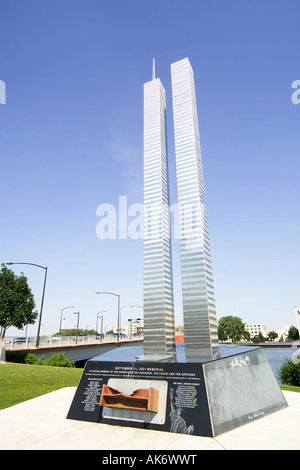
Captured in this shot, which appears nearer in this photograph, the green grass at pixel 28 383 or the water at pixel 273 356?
the water at pixel 273 356

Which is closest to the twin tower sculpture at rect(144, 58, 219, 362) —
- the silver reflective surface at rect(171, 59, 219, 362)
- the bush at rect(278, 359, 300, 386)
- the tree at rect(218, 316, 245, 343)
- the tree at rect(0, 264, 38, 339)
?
the silver reflective surface at rect(171, 59, 219, 362)

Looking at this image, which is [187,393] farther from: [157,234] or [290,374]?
[290,374]

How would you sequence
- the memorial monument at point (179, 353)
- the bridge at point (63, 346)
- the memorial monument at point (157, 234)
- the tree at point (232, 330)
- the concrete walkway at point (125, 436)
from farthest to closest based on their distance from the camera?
the tree at point (232, 330) < the bridge at point (63, 346) < the memorial monument at point (157, 234) < the memorial monument at point (179, 353) < the concrete walkway at point (125, 436)

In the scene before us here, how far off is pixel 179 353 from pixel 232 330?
476 feet

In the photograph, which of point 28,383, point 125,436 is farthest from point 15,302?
point 125,436

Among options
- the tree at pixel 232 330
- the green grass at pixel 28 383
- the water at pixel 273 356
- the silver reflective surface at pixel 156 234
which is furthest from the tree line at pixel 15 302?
the tree at pixel 232 330

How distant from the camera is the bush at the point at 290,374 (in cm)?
1516

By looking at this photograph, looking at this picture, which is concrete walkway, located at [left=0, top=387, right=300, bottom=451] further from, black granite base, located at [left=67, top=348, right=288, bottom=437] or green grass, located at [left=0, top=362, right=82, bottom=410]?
green grass, located at [left=0, top=362, right=82, bottom=410]

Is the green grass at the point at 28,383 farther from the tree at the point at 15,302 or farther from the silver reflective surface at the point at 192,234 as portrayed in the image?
the tree at the point at 15,302

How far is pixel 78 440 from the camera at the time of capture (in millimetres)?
5699

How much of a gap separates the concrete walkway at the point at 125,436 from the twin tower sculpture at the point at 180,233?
220cm

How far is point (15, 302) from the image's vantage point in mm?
40219

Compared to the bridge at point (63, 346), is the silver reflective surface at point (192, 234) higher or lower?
higher
